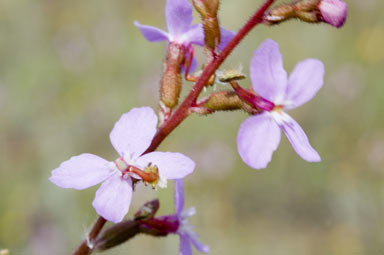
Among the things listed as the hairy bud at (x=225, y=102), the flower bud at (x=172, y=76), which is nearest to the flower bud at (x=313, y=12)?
the hairy bud at (x=225, y=102)

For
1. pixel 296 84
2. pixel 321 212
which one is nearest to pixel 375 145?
pixel 321 212

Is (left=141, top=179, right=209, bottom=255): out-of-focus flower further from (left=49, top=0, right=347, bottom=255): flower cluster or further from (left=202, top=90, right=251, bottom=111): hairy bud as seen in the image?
(left=202, top=90, right=251, bottom=111): hairy bud

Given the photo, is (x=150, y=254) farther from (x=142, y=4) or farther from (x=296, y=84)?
(x=142, y=4)

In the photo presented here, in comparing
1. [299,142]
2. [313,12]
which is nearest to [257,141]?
[299,142]

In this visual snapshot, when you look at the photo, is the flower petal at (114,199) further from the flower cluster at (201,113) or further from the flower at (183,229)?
the flower at (183,229)

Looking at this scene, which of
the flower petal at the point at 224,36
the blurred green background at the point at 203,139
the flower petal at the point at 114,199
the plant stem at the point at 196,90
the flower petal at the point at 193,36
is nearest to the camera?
the flower petal at the point at 114,199

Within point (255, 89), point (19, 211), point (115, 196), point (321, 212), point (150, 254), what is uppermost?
point (255, 89)
